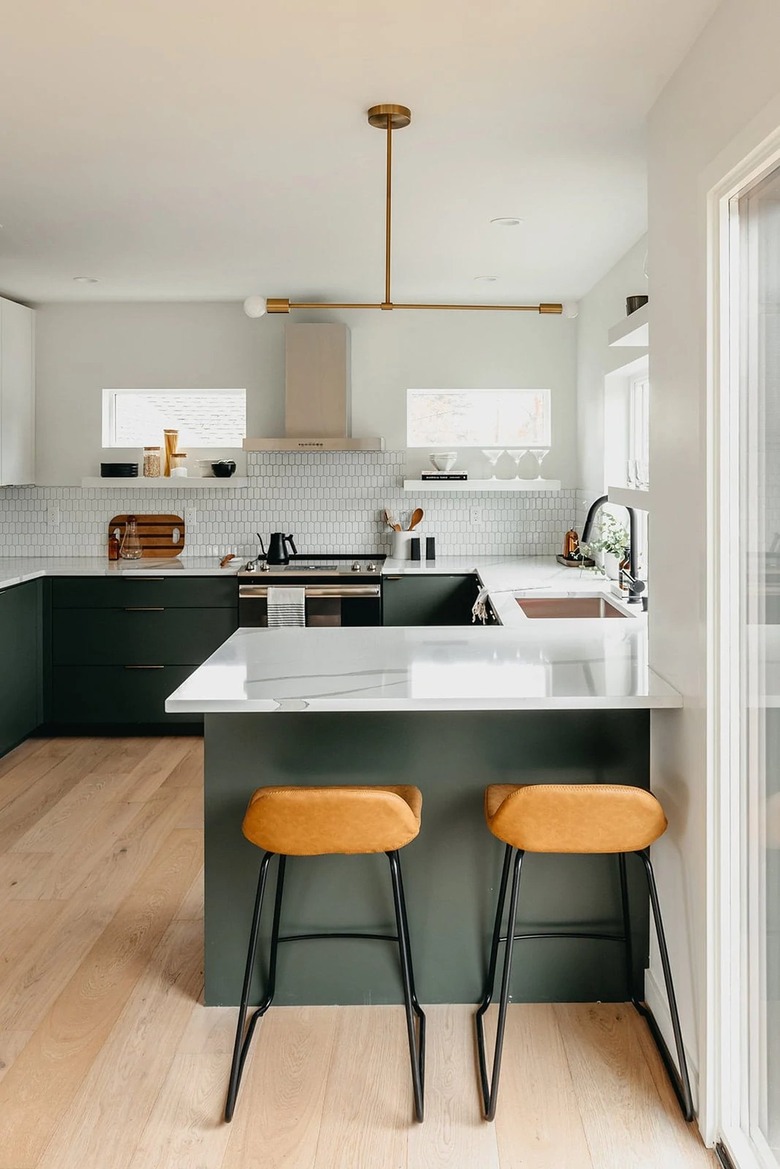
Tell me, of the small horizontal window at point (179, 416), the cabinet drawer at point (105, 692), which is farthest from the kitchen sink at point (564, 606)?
the small horizontal window at point (179, 416)

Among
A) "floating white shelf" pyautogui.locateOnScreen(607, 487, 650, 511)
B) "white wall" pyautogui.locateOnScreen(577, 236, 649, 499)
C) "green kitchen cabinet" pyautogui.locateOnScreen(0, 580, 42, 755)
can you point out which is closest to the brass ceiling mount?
"floating white shelf" pyautogui.locateOnScreen(607, 487, 650, 511)

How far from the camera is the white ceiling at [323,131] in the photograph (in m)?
2.33

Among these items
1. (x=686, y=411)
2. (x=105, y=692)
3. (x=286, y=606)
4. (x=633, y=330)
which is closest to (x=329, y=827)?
(x=686, y=411)

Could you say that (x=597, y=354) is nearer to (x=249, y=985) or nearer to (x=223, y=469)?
(x=223, y=469)

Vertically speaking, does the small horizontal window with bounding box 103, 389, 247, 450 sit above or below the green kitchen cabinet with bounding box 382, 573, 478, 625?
above

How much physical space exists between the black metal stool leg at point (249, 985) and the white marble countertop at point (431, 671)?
419mm

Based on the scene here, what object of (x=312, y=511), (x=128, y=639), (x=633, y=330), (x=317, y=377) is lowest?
(x=128, y=639)

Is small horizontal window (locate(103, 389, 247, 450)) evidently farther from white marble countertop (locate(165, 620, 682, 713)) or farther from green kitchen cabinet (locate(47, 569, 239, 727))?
white marble countertop (locate(165, 620, 682, 713))

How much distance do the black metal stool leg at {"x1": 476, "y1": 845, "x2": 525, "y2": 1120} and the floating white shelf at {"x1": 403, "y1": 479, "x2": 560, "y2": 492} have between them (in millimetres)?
3556

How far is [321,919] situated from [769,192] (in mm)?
2103

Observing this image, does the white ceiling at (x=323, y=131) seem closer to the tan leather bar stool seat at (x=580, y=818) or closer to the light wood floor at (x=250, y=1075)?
the tan leather bar stool seat at (x=580, y=818)

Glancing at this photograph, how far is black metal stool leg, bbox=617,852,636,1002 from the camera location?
265 centimetres

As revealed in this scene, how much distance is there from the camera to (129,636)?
5570 millimetres

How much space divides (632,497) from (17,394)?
13.7 feet
